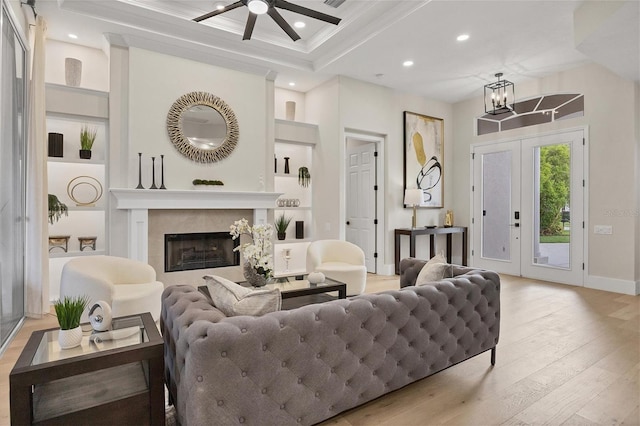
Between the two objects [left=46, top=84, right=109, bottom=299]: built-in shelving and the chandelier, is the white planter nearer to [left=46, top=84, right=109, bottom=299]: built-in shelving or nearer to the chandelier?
[left=46, top=84, right=109, bottom=299]: built-in shelving

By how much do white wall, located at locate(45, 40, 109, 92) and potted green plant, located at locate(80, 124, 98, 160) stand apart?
59 cm

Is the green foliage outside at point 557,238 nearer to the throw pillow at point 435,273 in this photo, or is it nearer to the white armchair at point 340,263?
the white armchair at point 340,263

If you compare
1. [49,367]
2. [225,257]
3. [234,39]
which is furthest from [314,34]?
[49,367]

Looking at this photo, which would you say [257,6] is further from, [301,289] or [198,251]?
[198,251]

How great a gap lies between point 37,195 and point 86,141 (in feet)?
3.35

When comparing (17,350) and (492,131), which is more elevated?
(492,131)

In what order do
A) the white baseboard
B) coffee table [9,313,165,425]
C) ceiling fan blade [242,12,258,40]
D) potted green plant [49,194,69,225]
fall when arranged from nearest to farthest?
coffee table [9,313,165,425]
ceiling fan blade [242,12,258,40]
potted green plant [49,194,69,225]
the white baseboard

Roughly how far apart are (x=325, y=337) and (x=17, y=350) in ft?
9.65

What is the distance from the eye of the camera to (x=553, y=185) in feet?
19.3

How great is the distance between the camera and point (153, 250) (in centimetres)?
470

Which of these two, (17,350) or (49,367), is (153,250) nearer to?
(17,350)

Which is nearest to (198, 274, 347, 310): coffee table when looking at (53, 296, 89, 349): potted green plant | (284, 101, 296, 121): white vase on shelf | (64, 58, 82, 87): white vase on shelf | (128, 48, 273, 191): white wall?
(53, 296, 89, 349): potted green plant

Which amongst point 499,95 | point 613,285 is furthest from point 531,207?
point 499,95

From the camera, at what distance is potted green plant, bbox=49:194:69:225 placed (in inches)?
167
